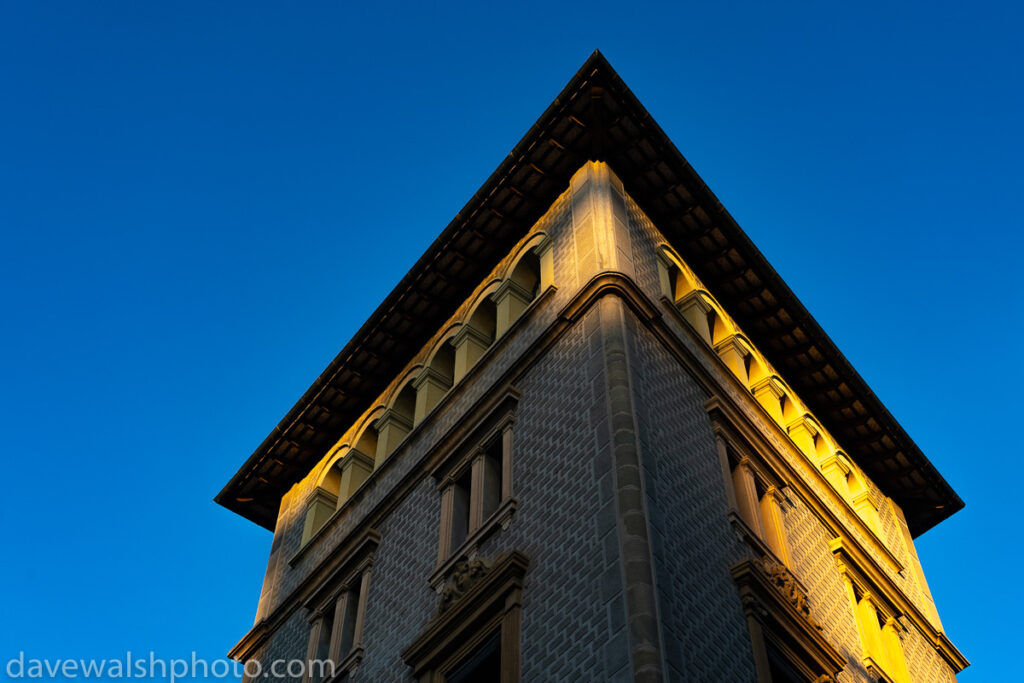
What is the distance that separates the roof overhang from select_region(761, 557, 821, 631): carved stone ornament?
8.28m

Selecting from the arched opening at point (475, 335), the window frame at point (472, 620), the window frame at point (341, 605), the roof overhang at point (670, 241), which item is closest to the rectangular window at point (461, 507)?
the window frame at point (472, 620)

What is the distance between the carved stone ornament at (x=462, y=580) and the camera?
16.4 meters

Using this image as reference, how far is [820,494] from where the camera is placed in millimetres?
21984

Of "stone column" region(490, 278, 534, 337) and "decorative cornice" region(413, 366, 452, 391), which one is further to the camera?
"decorative cornice" region(413, 366, 452, 391)

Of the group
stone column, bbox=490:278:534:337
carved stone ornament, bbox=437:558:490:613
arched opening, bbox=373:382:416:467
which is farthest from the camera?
arched opening, bbox=373:382:416:467

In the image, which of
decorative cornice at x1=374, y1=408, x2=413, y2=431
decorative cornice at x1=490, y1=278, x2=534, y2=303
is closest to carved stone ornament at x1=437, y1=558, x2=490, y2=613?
decorative cornice at x1=490, y1=278, x2=534, y2=303

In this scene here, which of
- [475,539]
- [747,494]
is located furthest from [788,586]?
[475,539]

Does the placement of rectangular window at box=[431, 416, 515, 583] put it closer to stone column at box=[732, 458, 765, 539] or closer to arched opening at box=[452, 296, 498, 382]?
arched opening at box=[452, 296, 498, 382]

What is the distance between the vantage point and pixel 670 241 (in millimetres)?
23828

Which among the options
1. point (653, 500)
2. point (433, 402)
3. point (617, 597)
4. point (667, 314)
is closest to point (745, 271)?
point (667, 314)

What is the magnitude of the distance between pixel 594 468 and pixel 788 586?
342 centimetres

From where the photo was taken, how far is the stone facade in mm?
14039

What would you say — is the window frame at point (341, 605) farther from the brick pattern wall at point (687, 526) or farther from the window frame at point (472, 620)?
the brick pattern wall at point (687, 526)

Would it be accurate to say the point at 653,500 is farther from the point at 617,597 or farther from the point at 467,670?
the point at 467,670
